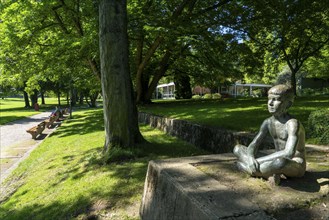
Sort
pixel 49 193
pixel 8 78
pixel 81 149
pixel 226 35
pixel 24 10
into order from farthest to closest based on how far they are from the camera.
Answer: pixel 8 78 → pixel 226 35 → pixel 24 10 → pixel 81 149 → pixel 49 193

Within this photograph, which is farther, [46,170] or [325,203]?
[46,170]

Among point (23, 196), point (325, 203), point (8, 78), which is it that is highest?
point (8, 78)

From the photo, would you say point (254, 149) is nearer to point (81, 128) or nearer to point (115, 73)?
point (115, 73)

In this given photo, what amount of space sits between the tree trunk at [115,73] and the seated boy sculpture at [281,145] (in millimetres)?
4330

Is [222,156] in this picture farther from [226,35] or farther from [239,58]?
[239,58]

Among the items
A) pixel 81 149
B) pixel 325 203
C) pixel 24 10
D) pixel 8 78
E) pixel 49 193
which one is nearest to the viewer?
pixel 325 203

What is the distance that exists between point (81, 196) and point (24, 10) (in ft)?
34.9

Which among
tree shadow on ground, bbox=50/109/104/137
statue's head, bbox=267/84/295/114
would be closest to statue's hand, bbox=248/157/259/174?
statue's head, bbox=267/84/295/114

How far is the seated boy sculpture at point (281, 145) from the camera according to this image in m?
3.22

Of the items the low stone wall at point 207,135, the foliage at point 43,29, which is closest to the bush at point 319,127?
the low stone wall at point 207,135

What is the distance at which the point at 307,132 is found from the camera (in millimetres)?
6539

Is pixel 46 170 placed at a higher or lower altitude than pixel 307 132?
lower

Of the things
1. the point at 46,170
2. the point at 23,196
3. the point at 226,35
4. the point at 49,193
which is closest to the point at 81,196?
the point at 49,193

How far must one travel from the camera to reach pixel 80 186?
6.30 m
